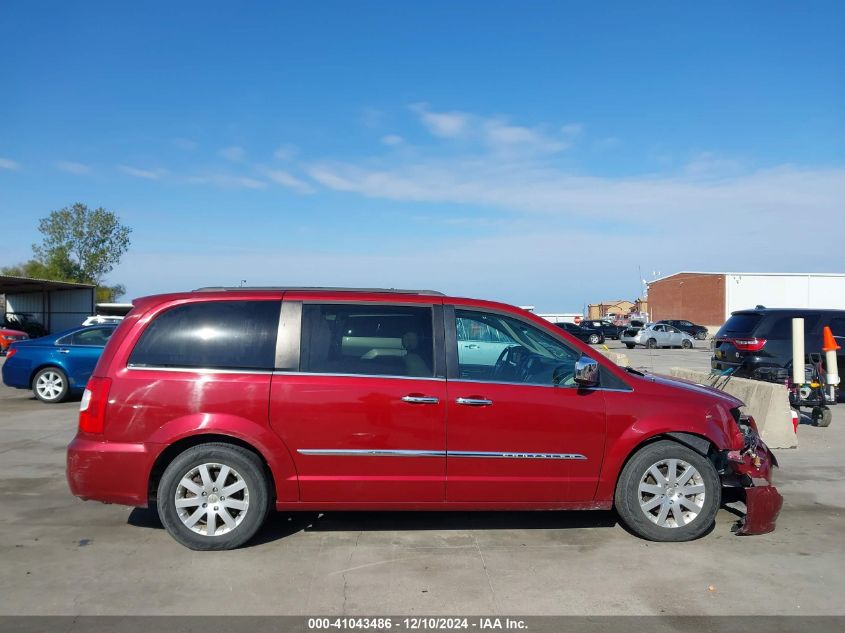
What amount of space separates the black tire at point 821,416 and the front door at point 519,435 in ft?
21.6

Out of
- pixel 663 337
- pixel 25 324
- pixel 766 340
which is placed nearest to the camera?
pixel 766 340

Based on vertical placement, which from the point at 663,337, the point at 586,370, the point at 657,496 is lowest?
the point at 657,496

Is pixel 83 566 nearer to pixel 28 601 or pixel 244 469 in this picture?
pixel 28 601

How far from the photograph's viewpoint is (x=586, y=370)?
188 inches

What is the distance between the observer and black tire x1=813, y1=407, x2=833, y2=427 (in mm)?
9750

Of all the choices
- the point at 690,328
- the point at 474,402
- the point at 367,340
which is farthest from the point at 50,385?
the point at 690,328

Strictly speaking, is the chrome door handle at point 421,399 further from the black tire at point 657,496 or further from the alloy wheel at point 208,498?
the black tire at point 657,496

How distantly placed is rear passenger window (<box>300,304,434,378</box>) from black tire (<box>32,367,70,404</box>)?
931cm

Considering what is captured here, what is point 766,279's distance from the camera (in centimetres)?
6088

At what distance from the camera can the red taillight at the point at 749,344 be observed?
10.9 m

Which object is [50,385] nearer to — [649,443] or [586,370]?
[586,370]

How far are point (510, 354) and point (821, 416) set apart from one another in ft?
22.8

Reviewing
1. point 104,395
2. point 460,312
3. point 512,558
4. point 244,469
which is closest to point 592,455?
point 512,558

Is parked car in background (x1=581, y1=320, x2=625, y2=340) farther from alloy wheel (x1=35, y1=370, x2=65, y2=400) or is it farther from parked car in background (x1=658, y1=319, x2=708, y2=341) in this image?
alloy wheel (x1=35, y1=370, x2=65, y2=400)
